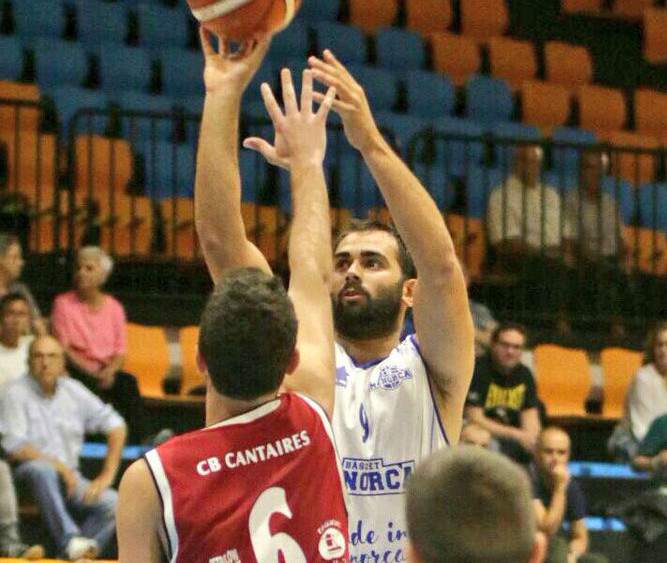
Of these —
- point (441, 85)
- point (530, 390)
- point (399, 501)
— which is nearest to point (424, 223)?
point (399, 501)

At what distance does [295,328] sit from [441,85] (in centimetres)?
912

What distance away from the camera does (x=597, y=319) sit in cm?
998

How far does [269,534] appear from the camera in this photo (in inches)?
104

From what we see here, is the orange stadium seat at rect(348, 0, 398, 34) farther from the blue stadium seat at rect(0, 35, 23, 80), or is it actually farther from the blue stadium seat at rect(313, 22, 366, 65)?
the blue stadium seat at rect(0, 35, 23, 80)

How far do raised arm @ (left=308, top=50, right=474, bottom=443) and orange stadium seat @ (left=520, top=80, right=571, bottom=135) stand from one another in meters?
8.65

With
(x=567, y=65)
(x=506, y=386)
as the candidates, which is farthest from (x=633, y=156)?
(x=506, y=386)

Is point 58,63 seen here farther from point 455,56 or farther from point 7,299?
point 455,56

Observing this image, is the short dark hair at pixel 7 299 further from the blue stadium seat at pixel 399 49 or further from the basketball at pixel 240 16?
the blue stadium seat at pixel 399 49

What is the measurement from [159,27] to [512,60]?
10.8 ft

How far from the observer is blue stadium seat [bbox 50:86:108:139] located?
984 centimetres

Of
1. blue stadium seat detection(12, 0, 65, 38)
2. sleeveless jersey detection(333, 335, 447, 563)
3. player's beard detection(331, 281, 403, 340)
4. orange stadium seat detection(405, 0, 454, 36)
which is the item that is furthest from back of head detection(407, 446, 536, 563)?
orange stadium seat detection(405, 0, 454, 36)

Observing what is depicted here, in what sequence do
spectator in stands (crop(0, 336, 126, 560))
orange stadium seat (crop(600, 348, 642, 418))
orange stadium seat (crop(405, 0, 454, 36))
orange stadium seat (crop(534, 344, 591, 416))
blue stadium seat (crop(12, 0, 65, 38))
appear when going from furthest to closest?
orange stadium seat (crop(405, 0, 454, 36)) → blue stadium seat (crop(12, 0, 65, 38)) → orange stadium seat (crop(600, 348, 642, 418)) → orange stadium seat (crop(534, 344, 591, 416)) → spectator in stands (crop(0, 336, 126, 560))

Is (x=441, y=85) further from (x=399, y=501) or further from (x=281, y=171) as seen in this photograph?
(x=399, y=501)

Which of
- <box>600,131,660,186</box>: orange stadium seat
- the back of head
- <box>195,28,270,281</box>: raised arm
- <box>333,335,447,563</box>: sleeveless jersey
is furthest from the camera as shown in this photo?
<box>600,131,660,186</box>: orange stadium seat
